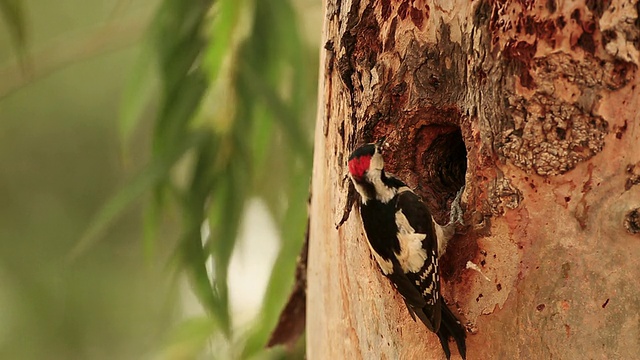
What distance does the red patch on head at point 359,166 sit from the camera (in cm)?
109

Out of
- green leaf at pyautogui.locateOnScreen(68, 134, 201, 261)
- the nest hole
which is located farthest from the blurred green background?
the nest hole

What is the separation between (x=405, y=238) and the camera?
113 centimetres

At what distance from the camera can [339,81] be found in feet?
3.93

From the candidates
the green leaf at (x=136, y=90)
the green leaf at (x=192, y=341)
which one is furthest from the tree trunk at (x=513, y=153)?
the green leaf at (x=192, y=341)

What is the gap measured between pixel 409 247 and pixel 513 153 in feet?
0.72

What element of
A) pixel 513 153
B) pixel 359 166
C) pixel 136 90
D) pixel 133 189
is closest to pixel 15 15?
pixel 136 90

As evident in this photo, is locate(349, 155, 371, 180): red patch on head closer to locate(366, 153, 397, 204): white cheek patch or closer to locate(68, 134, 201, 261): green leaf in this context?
locate(366, 153, 397, 204): white cheek patch

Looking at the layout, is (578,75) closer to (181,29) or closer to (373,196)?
(373,196)

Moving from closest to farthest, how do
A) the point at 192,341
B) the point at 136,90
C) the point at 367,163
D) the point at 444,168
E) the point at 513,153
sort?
the point at 513,153
the point at 367,163
the point at 444,168
the point at 136,90
the point at 192,341

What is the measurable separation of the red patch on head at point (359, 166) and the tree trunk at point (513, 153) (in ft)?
0.16

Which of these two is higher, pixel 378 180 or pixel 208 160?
pixel 208 160

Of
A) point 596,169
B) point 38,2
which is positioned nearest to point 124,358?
point 38,2

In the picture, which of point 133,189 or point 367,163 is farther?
point 133,189

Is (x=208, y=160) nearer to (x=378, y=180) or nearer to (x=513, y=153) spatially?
(x=378, y=180)
